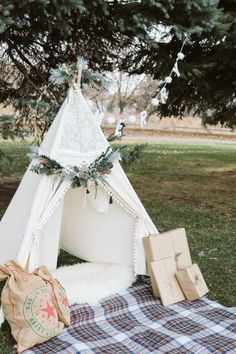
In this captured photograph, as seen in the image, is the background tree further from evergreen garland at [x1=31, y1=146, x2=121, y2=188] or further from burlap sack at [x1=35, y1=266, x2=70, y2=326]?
burlap sack at [x1=35, y1=266, x2=70, y2=326]

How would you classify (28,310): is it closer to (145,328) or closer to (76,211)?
(145,328)

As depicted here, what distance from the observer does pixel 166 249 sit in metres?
4.65

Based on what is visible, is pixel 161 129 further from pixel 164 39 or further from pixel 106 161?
pixel 106 161

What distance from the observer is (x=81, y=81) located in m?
4.59

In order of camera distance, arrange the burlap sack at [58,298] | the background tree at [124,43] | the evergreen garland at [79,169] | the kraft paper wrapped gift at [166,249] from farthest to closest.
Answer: the background tree at [124,43] → the kraft paper wrapped gift at [166,249] → the evergreen garland at [79,169] → the burlap sack at [58,298]

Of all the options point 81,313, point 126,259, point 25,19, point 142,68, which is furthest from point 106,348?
point 142,68

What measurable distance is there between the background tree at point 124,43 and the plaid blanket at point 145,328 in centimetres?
270

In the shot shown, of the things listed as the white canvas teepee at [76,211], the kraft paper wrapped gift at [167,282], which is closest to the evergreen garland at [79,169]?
the white canvas teepee at [76,211]

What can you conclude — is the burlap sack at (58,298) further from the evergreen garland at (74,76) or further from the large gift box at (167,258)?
the evergreen garland at (74,76)

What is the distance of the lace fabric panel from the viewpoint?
4242 millimetres

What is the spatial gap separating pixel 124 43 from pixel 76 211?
3.27 metres

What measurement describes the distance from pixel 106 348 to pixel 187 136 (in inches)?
Result: 849

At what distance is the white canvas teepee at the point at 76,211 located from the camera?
4.14 meters

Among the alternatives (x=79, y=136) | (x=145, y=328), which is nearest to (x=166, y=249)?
(x=145, y=328)
